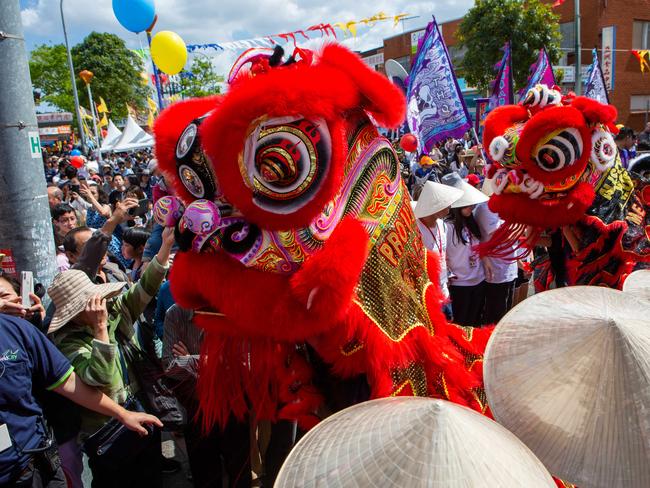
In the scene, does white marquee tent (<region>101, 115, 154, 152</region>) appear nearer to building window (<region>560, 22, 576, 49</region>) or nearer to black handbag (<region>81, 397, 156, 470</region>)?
black handbag (<region>81, 397, 156, 470</region>)

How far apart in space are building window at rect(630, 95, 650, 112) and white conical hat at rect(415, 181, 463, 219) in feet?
87.5

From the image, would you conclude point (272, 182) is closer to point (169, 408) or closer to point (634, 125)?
point (169, 408)

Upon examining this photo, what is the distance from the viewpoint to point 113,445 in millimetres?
2207

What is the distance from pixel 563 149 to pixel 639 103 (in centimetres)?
2804

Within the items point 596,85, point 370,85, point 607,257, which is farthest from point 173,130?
point 596,85

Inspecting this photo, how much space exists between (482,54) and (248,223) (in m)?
20.1

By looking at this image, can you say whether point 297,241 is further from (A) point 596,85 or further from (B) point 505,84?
(A) point 596,85

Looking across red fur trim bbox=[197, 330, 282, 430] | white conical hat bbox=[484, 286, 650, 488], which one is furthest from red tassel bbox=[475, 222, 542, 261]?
white conical hat bbox=[484, 286, 650, 488]

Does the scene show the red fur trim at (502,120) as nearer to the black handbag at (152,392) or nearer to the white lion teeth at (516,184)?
the white lion teeth at (516,184)

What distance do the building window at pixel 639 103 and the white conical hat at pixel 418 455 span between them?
96.8ft

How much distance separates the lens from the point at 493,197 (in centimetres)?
271

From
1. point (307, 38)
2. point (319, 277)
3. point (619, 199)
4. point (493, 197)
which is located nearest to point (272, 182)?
point (319, 277)

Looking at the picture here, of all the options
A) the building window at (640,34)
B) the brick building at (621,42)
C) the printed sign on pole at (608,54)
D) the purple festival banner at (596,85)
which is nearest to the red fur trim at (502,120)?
the purple festival banner at (596,85)

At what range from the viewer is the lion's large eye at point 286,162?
1442 millimetres
